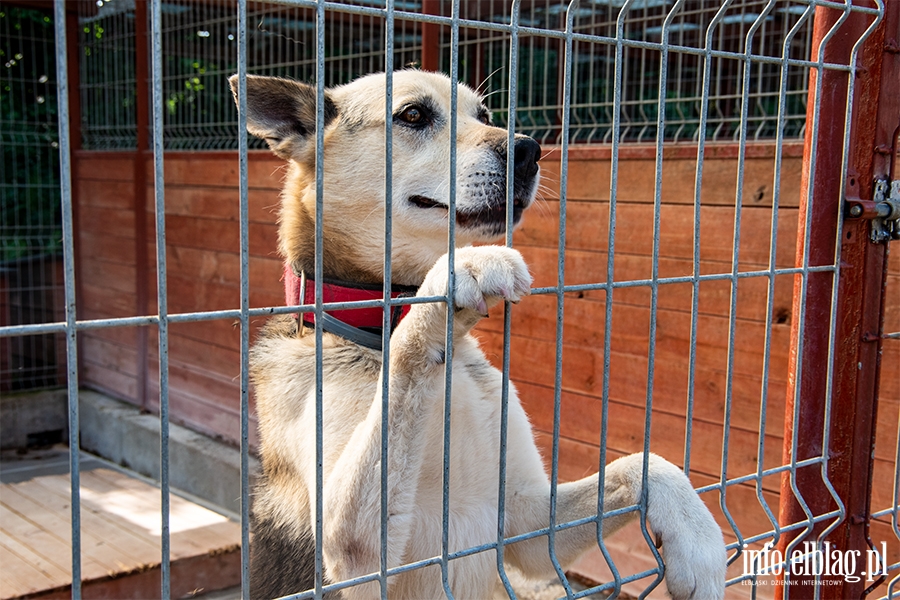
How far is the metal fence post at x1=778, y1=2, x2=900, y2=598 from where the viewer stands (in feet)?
6.77

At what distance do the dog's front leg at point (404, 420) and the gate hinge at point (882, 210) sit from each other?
1065mm

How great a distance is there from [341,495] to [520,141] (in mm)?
904

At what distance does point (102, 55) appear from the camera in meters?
6.97

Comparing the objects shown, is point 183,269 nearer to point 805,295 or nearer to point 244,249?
point 805,295

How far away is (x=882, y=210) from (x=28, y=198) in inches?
271

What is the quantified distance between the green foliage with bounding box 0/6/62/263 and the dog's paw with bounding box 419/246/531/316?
638 centimetres

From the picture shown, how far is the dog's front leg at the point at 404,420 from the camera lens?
1459mm

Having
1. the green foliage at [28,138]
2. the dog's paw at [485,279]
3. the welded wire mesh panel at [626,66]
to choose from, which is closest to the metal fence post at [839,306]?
the dog's paw at [485,279]

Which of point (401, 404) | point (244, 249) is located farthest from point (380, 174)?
point (244, 249)

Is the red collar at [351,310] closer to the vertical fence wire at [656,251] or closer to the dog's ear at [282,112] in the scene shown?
the dog's ear at [282,112]

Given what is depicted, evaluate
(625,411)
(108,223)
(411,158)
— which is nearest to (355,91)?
(411,158)

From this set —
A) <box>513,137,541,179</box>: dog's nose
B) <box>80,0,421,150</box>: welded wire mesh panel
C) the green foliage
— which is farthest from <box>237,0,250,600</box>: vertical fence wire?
the green foliage

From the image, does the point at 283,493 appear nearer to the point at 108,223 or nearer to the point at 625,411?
the point at 625,411

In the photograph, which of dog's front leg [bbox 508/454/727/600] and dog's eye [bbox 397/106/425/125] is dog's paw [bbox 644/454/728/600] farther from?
dog's eye [bbox 397/106/425/125]
